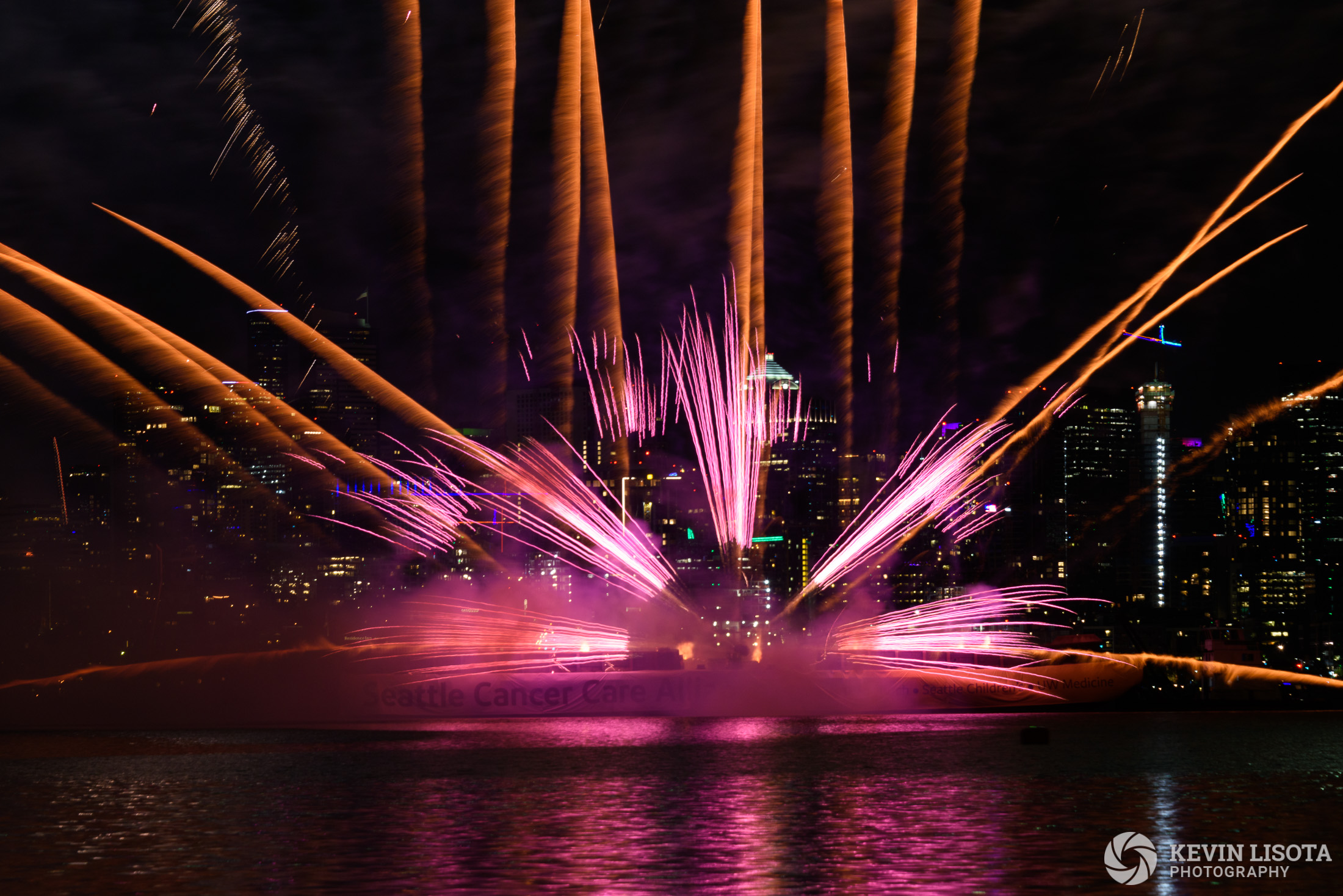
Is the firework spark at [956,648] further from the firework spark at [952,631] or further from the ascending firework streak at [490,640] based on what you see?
the ascending firework streak at [490,640]

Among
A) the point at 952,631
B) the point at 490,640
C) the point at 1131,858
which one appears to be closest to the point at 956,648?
the point at 490,640

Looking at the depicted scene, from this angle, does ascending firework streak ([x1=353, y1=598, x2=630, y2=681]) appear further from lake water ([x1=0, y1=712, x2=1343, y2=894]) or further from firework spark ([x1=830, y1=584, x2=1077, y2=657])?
lake water ([x1=0, y1=712, x2=1343, y2=894])

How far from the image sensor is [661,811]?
117 ft

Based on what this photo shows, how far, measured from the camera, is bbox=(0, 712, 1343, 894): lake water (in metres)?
25.8

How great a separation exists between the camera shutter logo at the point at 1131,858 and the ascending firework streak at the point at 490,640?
5379cm

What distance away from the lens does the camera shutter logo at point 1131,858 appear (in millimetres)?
25500

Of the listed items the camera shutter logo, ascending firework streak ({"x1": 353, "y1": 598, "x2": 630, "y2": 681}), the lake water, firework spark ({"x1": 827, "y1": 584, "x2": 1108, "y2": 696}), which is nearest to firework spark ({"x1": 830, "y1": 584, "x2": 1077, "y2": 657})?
firework spark ({"x1": 827, "y1": 584, "x2": 1108, "y2": 696})

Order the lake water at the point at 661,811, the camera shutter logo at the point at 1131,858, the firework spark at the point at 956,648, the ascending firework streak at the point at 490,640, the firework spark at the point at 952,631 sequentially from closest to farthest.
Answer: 1. the camera shutter logo at the point at 1131,858
2. the lake water at the point at 661,811
3. the firework spark at the point at 952,631
4. the firework spark at the point at 956,648
5. the ascending firework streak at the point at 490,640

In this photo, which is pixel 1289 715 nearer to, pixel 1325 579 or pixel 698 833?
pixel 698 833

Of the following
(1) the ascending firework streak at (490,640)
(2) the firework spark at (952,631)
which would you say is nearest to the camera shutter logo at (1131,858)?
(2) the firework spark at (952,631)

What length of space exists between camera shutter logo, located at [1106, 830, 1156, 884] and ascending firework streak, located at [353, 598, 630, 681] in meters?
53.8

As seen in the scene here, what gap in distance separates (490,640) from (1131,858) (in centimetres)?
6322

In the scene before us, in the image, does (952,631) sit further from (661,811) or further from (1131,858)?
(1131,858)

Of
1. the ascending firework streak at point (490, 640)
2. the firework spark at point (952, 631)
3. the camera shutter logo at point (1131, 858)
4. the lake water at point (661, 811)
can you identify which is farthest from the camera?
the ascending firework streak at point (490, 640)
